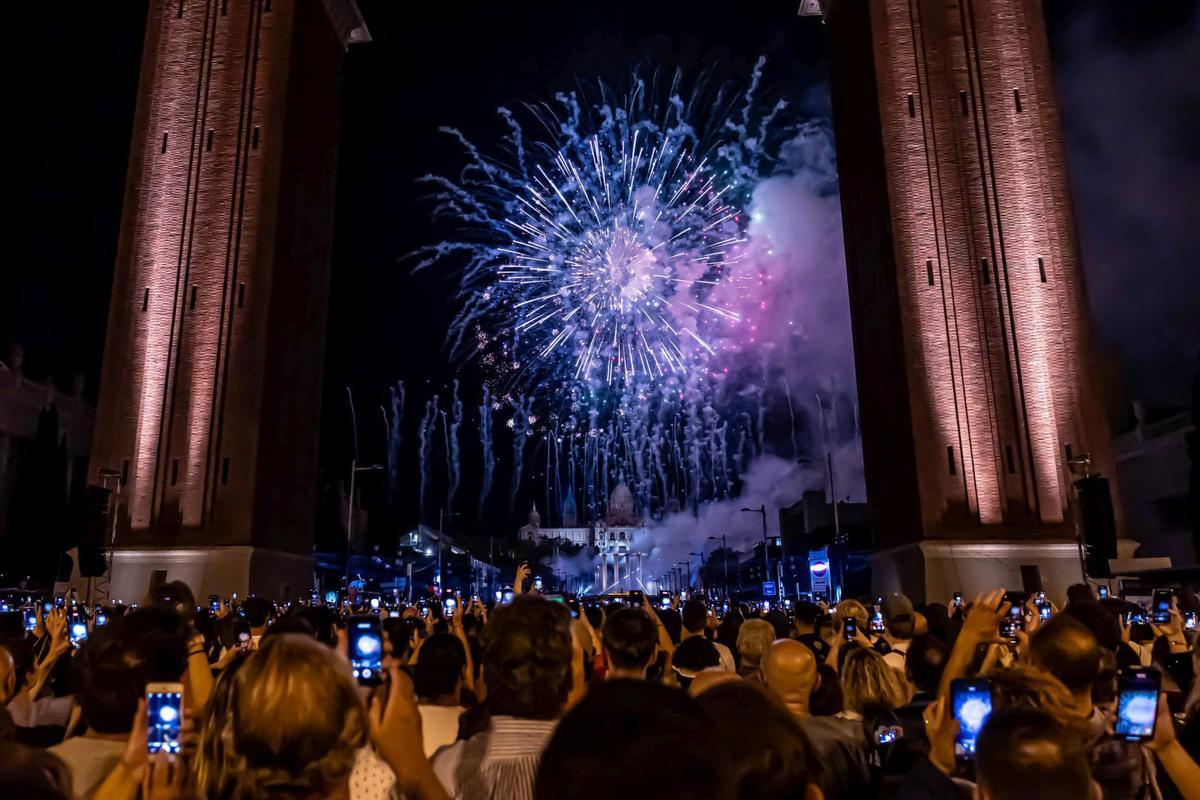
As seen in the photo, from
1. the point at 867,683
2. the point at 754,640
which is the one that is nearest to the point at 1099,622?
the point at 867,683

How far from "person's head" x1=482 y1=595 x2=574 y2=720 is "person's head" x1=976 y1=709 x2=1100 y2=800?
1.60 m

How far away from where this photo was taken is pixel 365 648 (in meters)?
5.13

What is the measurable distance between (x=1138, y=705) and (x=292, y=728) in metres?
3.69

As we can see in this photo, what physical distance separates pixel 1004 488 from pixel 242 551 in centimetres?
2844

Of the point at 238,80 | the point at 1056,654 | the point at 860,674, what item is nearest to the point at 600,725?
the point at 1056,654

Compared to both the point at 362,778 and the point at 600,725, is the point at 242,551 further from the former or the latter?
the point at 600,725

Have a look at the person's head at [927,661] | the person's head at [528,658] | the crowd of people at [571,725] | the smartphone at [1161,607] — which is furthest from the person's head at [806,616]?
the person's head at [528,658]

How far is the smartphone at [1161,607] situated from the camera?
1366 centimetres

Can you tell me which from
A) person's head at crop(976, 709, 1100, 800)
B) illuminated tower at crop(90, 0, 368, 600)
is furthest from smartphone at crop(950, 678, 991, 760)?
illuminated tower at crop(90, 0, 368, 600)

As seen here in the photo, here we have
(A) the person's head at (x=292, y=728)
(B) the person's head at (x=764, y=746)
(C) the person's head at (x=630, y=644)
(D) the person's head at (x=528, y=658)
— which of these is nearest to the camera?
(B) the person's head at (x=764, y=746)

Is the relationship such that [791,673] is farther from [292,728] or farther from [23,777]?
[23,777]

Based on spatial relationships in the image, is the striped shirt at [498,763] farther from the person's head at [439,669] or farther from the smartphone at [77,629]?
the smartphone at [77,629]

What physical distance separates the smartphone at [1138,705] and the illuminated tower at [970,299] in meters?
30.6

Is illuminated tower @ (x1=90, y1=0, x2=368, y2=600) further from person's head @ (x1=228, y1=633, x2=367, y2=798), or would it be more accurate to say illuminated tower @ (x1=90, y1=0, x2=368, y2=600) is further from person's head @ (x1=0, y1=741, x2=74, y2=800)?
person's head @ (x1=0, y1=741, x2=74, y2=800)
